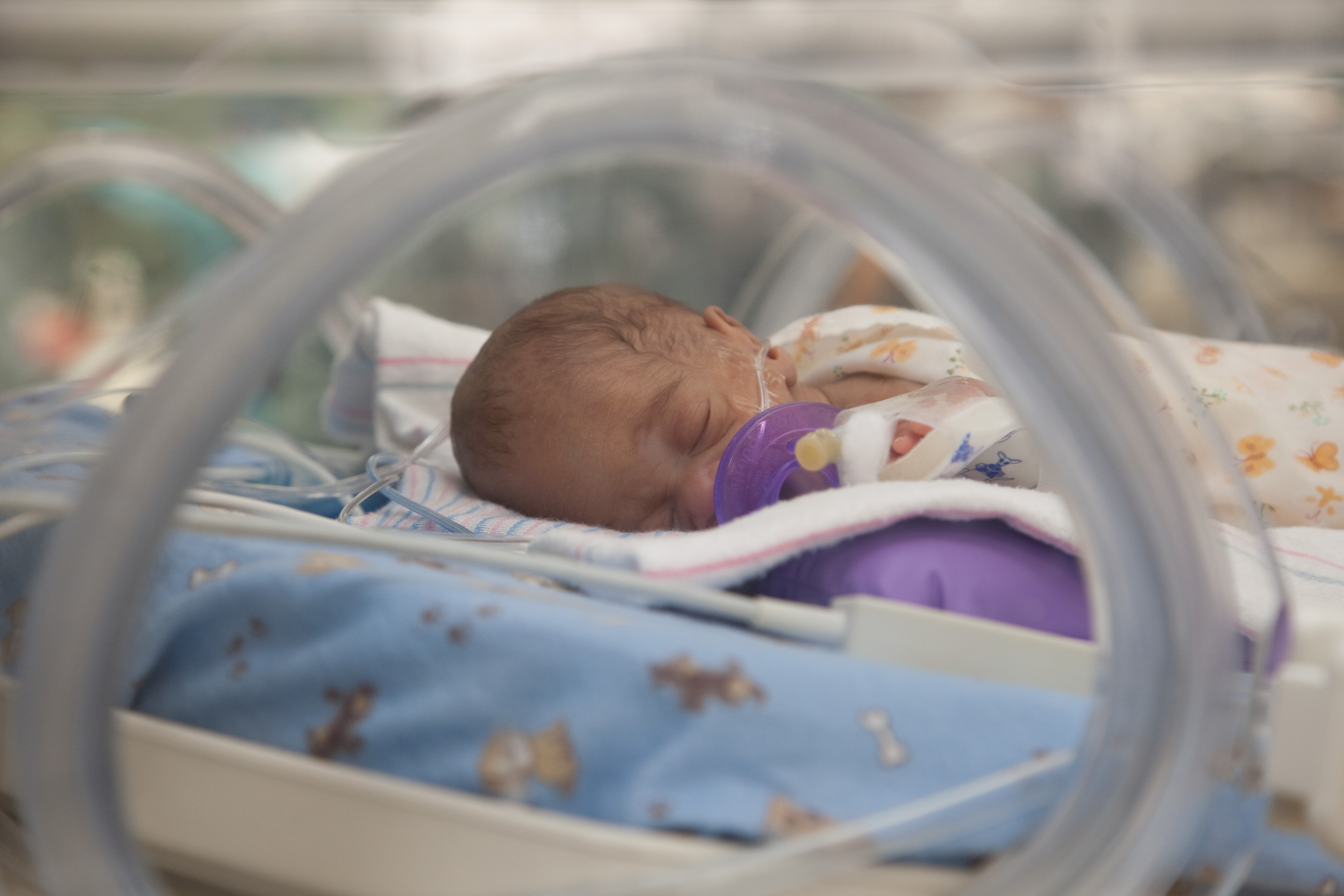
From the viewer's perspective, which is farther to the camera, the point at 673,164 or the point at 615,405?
the point at 673,164

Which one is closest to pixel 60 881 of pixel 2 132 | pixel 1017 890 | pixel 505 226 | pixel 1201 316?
pixel 1017 890

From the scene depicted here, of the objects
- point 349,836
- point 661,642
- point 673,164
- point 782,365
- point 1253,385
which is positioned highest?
point 673,164

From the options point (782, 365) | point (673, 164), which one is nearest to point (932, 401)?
point (782, 365)

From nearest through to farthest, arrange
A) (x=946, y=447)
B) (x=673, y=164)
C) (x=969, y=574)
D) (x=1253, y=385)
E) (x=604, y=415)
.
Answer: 1. (x=969, y=574)
2. (x=946, y=447)
3. (x=604, y=415)
4. (x=1253, y=385)
5. (x=673, y=164)

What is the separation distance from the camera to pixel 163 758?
0.50m

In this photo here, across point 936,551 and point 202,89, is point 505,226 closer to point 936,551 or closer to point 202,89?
point 202,89

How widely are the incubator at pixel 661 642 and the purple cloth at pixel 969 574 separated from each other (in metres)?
0.03

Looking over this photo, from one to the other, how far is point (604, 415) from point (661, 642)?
40cm

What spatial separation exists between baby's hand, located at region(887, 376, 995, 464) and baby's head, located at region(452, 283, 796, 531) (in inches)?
6.0

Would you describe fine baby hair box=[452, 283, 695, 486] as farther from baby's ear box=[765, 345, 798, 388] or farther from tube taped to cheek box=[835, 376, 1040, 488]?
tube taped to cheek box=[835, 376, 1040, 488]

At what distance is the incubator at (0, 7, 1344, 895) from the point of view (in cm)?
35

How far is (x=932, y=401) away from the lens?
2.66 feet

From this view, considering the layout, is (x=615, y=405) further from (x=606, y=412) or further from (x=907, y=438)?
(x=907, y=438)

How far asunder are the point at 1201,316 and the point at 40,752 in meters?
1.46
